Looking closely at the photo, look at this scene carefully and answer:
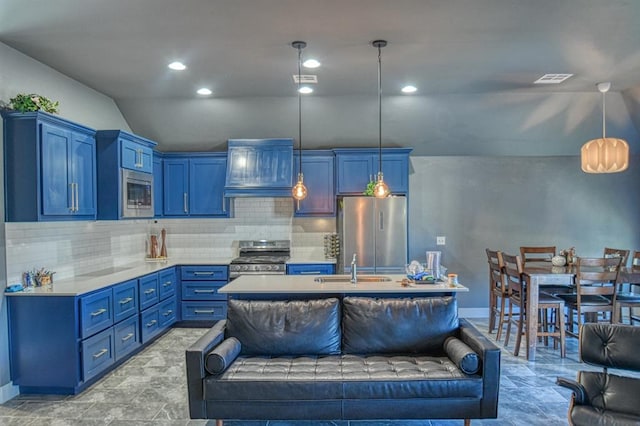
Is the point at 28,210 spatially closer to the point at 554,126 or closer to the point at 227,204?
the point at 227,204

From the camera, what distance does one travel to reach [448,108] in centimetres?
567

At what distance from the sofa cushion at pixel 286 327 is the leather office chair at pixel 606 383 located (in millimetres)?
1670

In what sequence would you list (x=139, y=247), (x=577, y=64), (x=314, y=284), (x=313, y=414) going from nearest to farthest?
1. (x=313, y=414)
2. (x=314, y=284)
3. (x=577, y=64)
4. (x=139, y=247)

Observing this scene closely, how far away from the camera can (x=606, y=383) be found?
256cm

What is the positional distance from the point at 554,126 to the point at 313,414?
17.3ft

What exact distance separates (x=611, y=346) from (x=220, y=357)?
2597 mm

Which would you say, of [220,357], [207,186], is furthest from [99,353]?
[207,186]

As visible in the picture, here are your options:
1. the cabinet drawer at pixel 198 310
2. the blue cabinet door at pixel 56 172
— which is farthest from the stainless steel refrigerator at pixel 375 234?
the blue cabinet door at pixel 56 172

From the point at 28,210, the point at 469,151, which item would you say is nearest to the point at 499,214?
the point at 469,151

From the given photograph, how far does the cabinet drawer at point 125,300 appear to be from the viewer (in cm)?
421

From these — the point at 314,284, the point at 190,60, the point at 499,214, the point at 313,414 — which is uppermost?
the point at 190,60

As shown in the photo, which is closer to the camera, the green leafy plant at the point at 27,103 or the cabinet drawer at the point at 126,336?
the green leafy plant at the point at 27,103

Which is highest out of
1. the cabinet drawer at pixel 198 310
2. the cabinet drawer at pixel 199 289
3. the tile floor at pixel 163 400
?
the cabinet drawer at pixel 199 289

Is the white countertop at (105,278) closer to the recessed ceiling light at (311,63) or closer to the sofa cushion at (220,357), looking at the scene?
the sofa cushion at (220,357)
